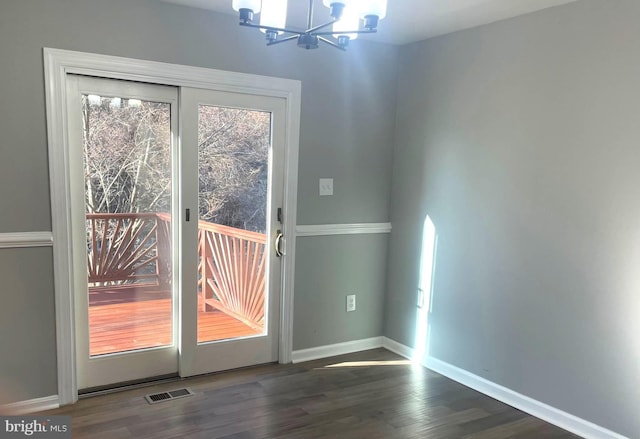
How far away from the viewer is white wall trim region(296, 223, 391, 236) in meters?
3.58

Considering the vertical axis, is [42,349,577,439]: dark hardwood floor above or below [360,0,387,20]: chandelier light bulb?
below

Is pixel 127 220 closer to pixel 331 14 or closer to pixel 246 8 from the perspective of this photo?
pixel 246 8

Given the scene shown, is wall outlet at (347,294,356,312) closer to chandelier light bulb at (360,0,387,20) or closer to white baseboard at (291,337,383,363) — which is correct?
white baseboard at (291,337,383,363)

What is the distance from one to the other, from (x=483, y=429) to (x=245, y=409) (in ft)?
4.53

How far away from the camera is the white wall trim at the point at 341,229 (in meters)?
3.58

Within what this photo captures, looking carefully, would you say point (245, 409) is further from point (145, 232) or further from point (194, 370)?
point (145, 232)

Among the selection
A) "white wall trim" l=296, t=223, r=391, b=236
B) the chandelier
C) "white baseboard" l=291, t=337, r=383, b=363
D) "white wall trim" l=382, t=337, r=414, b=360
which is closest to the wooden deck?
"white baseboard" l=291, t=337, r=383, b=363

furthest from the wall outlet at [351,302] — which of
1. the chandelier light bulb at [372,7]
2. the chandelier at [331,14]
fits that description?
the chandelier light bulb at [372,7]

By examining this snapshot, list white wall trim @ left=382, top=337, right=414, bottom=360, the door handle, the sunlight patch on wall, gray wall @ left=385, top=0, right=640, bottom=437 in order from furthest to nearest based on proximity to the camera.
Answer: white wall trim @ left=382, top=337, right=414, bottom=360
the sunlight patch on wall
the door handle
gray wall @ left=385, top=0, right=640, bottom=437

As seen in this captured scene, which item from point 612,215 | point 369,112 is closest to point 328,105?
point 369,112

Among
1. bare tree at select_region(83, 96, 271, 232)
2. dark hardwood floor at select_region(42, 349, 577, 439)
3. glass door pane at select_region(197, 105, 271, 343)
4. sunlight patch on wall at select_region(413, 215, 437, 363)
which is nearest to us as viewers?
dark hardwood floor at select_region(42, 349, 577, 439)

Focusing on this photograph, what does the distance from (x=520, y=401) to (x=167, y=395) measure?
219 cm

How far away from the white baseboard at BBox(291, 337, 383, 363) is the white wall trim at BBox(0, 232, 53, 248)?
1.85 metres

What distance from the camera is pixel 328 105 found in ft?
11.7
